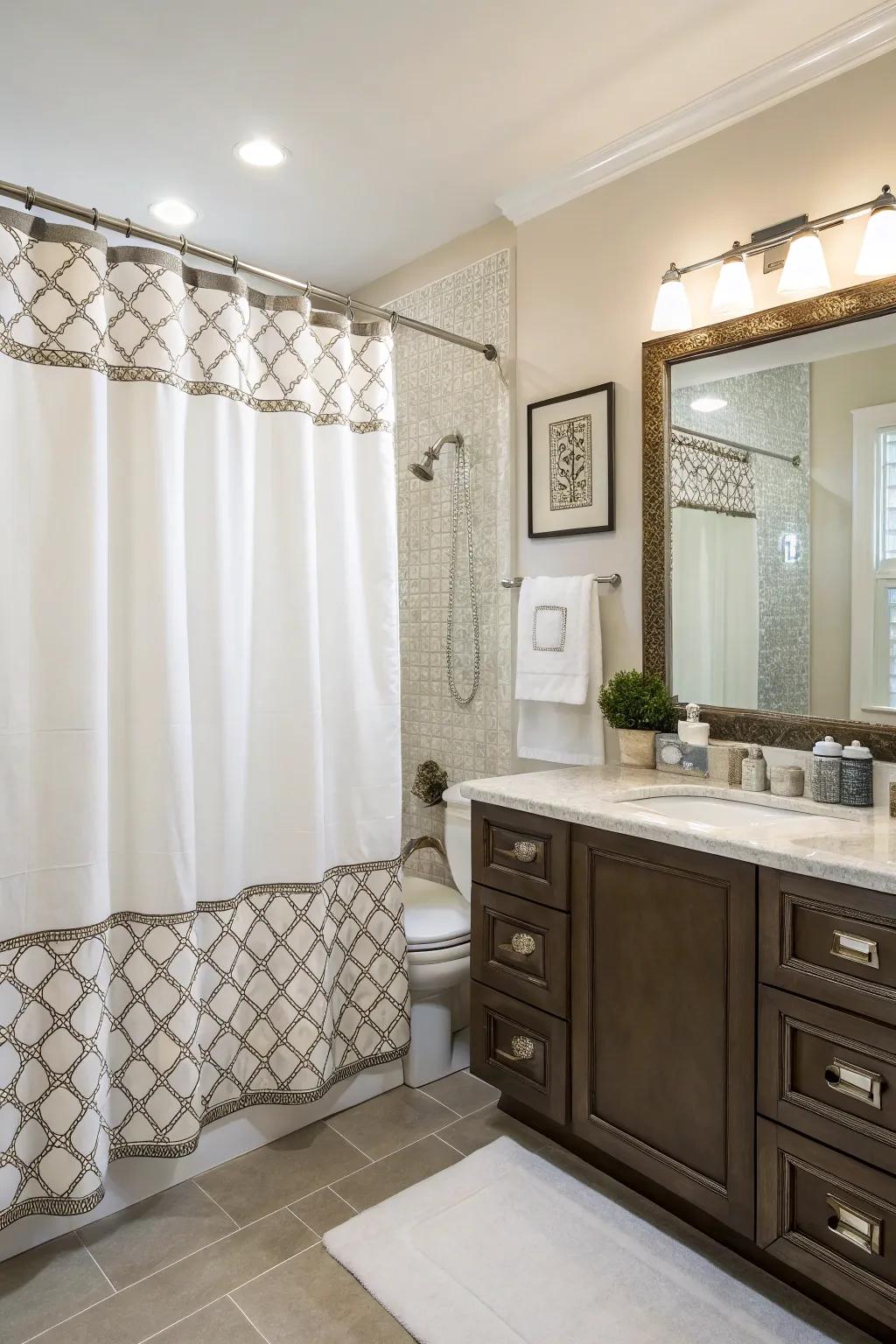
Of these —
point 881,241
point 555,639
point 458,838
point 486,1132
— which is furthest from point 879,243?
point 486,1132

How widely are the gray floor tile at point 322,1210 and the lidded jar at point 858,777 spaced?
1.39 meters

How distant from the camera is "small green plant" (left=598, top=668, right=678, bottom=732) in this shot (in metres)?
2.22

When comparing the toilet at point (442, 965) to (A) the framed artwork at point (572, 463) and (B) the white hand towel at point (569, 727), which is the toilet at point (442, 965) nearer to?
(B) the white hand towel at point (569, 727)

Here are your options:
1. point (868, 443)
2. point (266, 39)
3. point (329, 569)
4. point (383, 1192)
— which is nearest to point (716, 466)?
point (868, 443)

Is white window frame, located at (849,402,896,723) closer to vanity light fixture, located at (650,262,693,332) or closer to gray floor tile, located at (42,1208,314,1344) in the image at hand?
vanity light fixture, located at (650,262,693,332)

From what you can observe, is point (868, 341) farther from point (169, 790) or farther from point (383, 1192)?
point (383, 1192)

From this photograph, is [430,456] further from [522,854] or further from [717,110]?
→ [522,854]

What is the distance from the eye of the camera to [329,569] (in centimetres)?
215

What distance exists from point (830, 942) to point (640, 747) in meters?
0.88

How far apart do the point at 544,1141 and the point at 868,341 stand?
201 centimetres

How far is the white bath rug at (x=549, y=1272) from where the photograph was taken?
1.51 meters

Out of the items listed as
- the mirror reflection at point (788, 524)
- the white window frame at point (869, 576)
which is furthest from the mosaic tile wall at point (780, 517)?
the white window frame at point (869, 576)

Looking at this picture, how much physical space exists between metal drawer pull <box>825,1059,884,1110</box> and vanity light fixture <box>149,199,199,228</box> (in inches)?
114

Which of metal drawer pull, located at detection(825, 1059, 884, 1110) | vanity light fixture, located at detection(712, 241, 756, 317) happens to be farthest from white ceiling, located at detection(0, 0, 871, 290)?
metal drawer pull, located at detection(825, 1059, 884, 1110)
